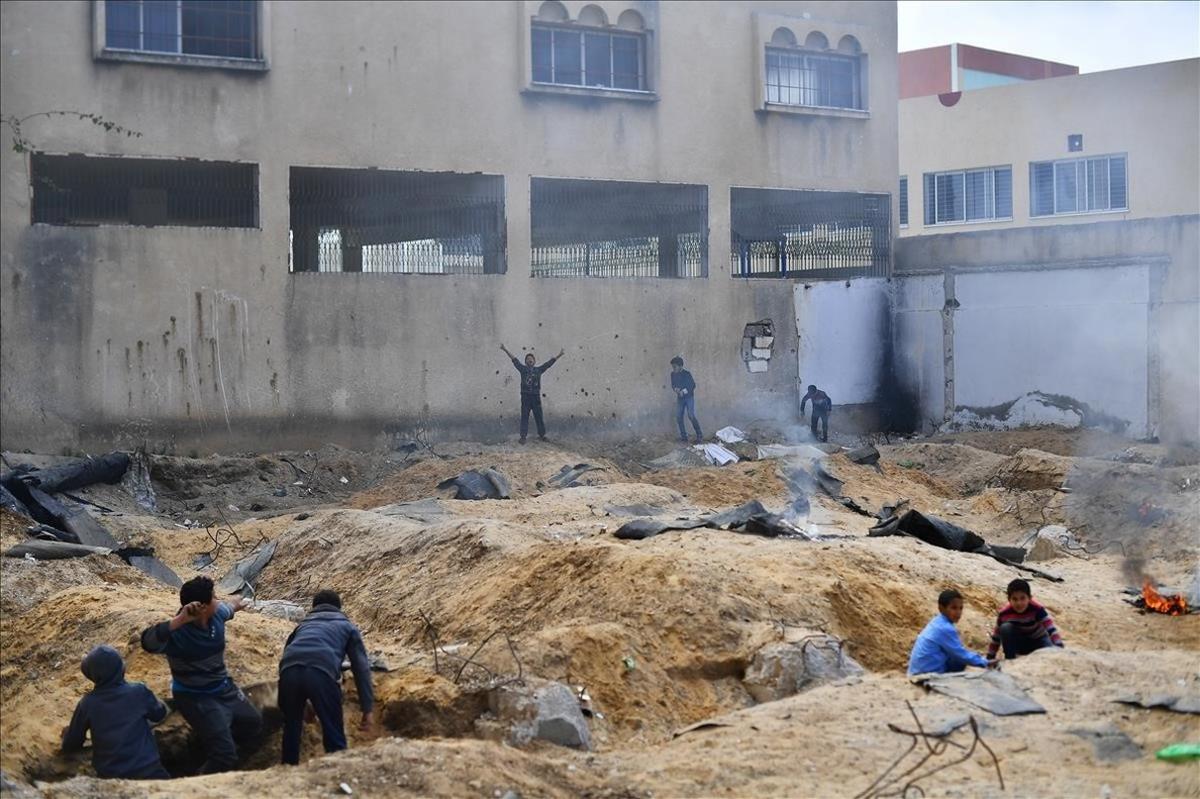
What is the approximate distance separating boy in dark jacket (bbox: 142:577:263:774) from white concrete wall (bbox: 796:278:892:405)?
55.6 ft

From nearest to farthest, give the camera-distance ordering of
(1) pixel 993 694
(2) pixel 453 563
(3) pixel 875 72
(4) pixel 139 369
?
(1) pixel 993 694 → (2) pixel 453 563 → (4) pixel 139 369 → (3) pixel 875 72

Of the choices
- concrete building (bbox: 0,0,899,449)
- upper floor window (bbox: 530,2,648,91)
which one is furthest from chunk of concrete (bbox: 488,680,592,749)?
upper floor window (bbox: 530,2,648,91)

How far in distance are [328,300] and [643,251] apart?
5.55 metres

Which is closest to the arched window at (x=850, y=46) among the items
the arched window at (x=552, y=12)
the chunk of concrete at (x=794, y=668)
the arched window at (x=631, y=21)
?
the arched window at (x=631, y=21)

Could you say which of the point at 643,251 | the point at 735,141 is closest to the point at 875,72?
the point at 735,141

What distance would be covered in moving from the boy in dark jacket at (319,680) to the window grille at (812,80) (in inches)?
682

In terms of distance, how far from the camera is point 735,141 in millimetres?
23391

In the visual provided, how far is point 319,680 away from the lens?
7.92 m

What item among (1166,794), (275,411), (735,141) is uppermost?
(735,141)

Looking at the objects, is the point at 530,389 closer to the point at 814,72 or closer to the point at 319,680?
the point at 814,72

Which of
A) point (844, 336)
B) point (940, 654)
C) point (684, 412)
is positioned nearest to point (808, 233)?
point (844, 336)

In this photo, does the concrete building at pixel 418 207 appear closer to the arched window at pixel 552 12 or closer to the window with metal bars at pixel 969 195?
the arched window at pixel 552 12

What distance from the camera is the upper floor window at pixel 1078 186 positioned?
32.3 meters

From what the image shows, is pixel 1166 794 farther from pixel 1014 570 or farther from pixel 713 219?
pixel 713 219
